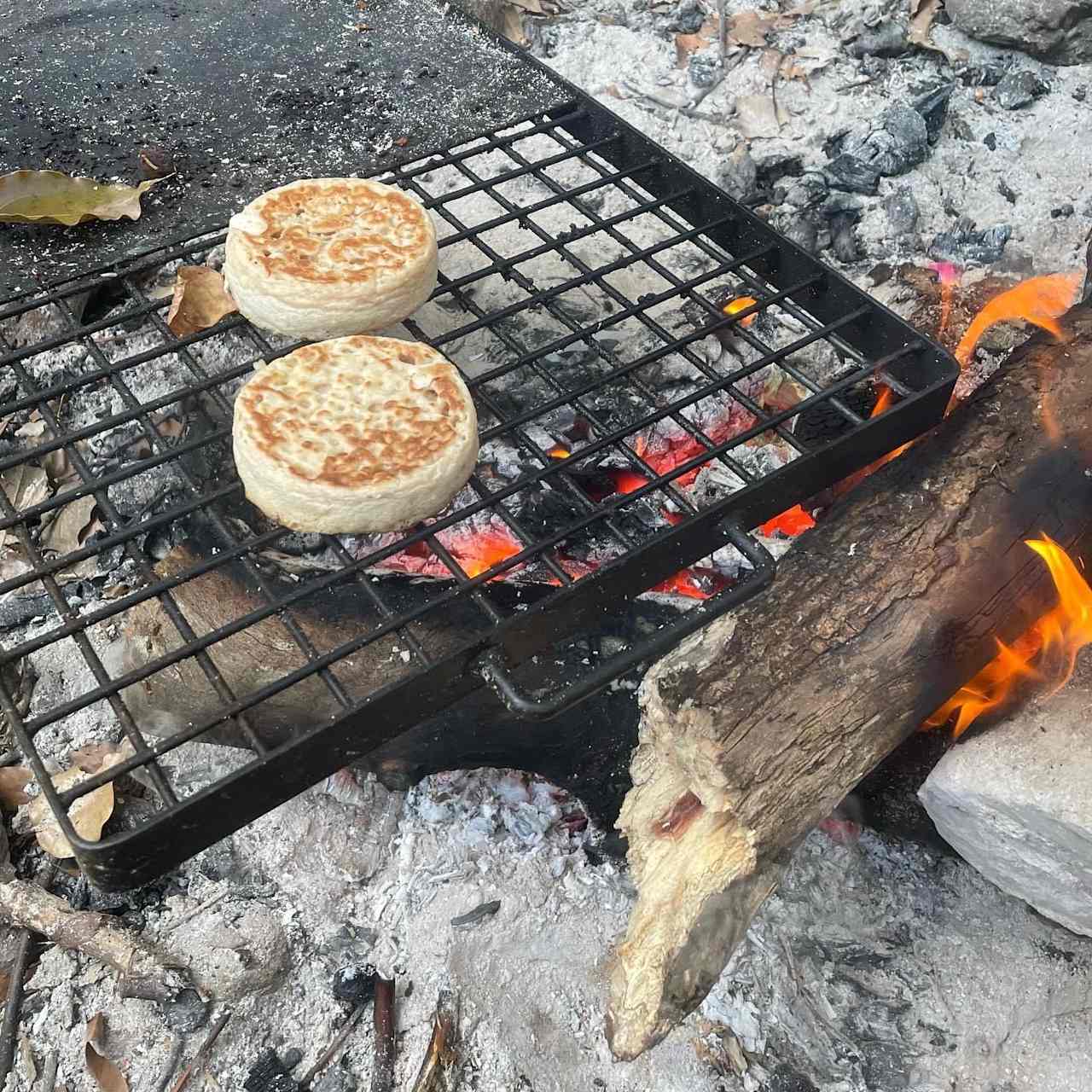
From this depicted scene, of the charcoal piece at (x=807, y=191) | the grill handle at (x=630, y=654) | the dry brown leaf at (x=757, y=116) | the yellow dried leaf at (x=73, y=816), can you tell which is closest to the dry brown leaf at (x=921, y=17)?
the dry brown leaf at (x=757, y=116)

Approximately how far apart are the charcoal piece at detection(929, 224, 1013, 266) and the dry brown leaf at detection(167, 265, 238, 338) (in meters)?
2.62

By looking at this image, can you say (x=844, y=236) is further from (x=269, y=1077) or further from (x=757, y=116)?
(x=269, y=1077)

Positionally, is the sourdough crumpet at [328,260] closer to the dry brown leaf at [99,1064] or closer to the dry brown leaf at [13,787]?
the dry brown leaf at [13,787]

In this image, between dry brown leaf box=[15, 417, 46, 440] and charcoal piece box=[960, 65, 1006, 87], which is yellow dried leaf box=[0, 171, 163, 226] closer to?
dry brown leaf box=[15, 417, 46, 440]

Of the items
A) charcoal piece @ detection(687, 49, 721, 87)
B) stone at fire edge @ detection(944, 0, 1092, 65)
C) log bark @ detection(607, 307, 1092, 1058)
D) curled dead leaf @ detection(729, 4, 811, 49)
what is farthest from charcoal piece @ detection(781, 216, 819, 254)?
log bark @ detection(607, 307, 1092, 1058)

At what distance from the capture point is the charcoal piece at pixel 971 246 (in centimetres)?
408

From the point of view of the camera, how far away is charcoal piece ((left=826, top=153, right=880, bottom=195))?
14.2ft

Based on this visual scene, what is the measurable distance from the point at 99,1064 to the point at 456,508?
1605mm

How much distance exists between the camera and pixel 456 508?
3.04 m

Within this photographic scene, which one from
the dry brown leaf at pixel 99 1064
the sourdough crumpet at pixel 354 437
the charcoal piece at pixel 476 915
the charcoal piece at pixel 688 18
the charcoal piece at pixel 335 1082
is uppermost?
the sourdough crumpet at pixel 354 437

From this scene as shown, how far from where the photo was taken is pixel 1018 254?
4094 mm

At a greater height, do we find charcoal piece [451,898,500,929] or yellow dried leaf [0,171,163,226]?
yellow dried leaf [0,171,163,226]

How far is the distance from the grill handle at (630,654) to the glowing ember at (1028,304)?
1.81m

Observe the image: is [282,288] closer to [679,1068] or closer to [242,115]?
[242,115]
